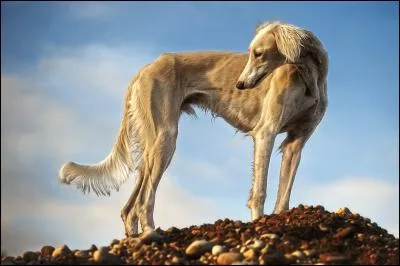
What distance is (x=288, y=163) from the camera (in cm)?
1120

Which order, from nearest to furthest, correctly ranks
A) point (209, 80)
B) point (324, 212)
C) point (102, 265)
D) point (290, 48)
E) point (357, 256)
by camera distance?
point (102, 265)
point (357, 256)
point (324, 212)
point (290, 48)
point (209, 80)

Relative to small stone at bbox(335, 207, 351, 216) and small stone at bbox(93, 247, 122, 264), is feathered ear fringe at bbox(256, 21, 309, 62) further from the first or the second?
small stone at bbox(93, 247, 122, 264)

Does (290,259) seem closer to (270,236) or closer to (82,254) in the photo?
(270,236)

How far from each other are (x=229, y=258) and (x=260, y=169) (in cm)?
389

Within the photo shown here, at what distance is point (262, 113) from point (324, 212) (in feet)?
7.94

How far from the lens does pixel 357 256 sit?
729 cm

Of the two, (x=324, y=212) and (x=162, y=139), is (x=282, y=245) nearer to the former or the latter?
(x=324, y=212)

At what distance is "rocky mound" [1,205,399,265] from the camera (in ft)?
22.7

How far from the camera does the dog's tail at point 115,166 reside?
11.5m

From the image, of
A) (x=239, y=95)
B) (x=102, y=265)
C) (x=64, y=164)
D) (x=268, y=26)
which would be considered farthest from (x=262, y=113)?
(x=102, y=265)

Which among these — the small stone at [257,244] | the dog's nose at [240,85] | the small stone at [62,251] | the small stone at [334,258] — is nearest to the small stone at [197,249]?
the small stone at [257,244]

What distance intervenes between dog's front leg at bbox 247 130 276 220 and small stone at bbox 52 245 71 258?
3578 millimetres

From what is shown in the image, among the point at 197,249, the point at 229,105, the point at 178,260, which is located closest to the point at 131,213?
the point at 229,105

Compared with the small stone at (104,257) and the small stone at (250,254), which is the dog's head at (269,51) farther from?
the small stone at (104,257)
